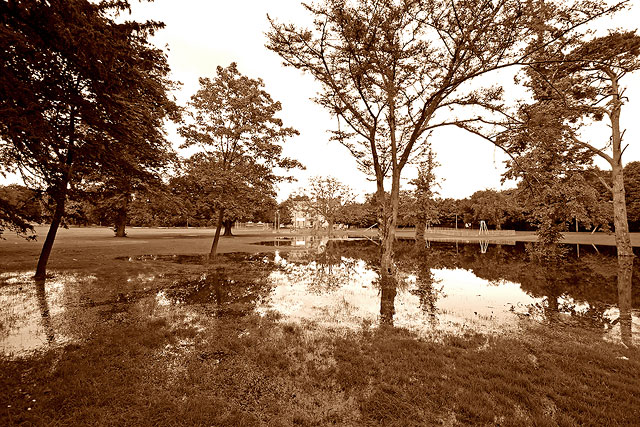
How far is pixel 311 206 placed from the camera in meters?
48.8

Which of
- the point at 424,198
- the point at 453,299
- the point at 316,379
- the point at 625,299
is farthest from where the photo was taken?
the point at 424,198

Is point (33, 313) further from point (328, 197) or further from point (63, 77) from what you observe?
point (328, 197)

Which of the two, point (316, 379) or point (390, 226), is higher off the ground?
point (390, 226)

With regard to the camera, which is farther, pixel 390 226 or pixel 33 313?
pixel 390 226

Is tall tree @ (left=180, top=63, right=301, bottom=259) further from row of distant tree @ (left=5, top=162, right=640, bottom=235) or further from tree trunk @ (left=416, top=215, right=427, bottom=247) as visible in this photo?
tree trunk @ (left=416, top=215, right=427, bottom=247)

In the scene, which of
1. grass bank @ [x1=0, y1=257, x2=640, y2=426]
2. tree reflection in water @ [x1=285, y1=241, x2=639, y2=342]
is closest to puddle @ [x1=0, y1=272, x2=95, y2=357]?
grass bank @ [x1=0, y1=257, x2=640, y2=426]

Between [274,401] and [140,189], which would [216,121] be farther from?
[274,401]

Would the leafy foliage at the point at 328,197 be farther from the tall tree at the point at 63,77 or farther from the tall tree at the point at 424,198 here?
the tall tree at the point at 63,77

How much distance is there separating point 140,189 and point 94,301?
13.8ft

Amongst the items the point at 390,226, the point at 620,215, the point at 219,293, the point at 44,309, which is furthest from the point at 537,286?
the point at 44,309

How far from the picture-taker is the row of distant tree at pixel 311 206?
452 inches

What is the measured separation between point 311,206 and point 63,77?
4263 cm

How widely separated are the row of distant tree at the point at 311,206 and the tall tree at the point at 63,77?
1.73 metres

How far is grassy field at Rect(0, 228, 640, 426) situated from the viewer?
4.06 metres
